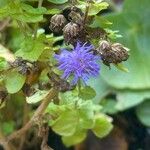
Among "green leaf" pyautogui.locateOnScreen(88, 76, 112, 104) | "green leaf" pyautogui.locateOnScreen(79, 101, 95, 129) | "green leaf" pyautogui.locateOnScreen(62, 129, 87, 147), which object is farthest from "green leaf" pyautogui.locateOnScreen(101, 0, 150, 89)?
"green leaf" pyautogui.locateOnScreen(79, 101, 95, 129)

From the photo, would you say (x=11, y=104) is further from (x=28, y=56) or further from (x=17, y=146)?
(x=28, y=56)

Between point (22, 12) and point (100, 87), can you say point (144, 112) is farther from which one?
point (22, 12)

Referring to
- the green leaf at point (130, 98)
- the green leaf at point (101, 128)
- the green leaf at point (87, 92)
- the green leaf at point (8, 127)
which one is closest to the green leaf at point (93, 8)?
the green leaf at point (87, 92)

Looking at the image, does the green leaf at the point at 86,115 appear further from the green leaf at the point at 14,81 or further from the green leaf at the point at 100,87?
the green leaf at the point at 100,87

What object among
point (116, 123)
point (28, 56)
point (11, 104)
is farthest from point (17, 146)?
point (28, 56)

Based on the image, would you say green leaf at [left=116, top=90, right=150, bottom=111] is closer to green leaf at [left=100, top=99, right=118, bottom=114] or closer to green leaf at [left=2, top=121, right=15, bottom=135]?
green leaf at [left=100, top=99, right=118, bottom=114]

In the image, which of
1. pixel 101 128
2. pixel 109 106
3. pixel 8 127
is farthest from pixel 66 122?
pixel 109 106
